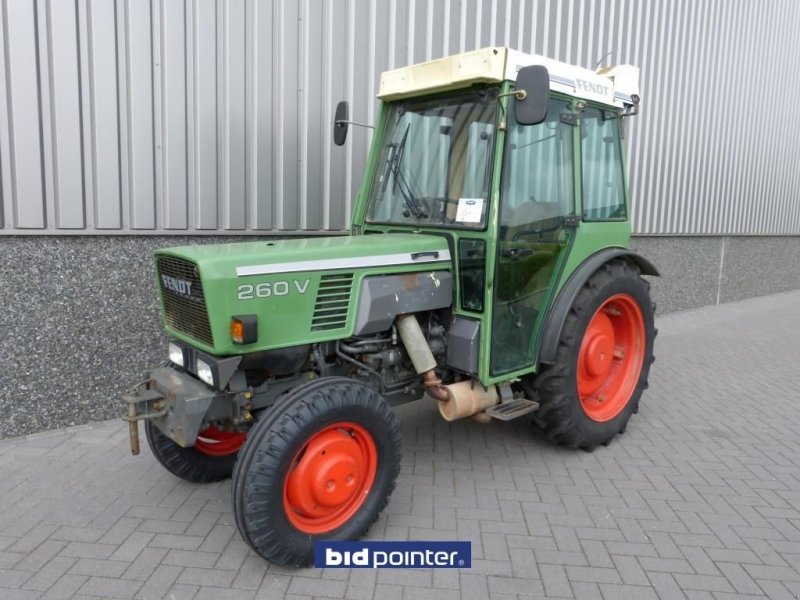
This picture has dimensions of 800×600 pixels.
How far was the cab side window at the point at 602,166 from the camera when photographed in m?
3.81

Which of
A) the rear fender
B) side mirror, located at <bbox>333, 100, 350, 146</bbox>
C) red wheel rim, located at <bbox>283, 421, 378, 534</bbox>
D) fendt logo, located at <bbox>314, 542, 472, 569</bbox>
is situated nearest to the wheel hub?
the rear fender

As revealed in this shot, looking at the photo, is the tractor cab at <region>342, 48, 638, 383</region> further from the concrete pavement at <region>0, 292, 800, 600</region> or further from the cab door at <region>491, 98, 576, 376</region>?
the concrete pavement at <region>0, 292, 800, 600</region>

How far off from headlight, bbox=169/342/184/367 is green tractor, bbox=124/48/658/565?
1 centimetres

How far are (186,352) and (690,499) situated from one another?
9.53 ft

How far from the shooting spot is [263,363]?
2855mm

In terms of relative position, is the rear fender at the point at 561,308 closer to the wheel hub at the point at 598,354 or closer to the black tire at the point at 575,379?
the black tire at the point at 575,379

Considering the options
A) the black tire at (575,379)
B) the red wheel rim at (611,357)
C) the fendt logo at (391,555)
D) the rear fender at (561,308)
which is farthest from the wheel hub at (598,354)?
the fendt logo at (391,555)

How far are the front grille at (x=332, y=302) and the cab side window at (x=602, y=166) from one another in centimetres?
173

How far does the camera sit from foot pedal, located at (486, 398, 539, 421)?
11.4 feet

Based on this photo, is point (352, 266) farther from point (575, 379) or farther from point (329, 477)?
point (575, 379)

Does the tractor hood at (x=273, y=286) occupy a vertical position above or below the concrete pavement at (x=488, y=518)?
above

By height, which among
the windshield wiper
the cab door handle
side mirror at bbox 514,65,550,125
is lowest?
the cab door handle

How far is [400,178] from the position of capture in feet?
12.1

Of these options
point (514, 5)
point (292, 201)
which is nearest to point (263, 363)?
point (292, 201)
